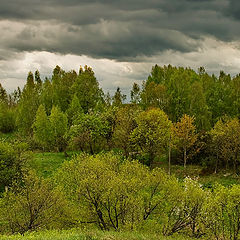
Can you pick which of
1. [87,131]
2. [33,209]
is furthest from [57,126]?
[33,209]

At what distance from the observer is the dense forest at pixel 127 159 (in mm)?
26250

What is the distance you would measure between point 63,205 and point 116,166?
719 cm

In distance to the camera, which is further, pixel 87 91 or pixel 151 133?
pixel 87 91

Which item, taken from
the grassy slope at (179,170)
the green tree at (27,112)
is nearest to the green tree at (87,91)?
the green tree at (27,112)

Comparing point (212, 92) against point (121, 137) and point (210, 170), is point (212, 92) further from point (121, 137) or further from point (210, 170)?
point (121, 137)

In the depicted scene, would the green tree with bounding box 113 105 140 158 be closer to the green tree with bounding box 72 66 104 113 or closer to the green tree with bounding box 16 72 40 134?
the green tree with bounding box 72 66 104 113

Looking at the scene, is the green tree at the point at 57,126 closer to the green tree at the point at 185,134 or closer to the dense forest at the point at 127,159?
the dense forest at the point at 127,159

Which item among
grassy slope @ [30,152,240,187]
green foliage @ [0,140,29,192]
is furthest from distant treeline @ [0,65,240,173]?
green foliage @ [0,140,29,192]

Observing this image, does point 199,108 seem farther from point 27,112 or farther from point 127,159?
point 27,112

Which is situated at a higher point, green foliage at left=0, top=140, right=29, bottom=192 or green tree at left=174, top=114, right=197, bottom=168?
green tree at left=174, top=114, right=197, bottom=168

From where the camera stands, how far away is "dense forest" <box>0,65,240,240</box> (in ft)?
86.1

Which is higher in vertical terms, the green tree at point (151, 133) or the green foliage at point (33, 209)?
the green tree at point (151, 133)

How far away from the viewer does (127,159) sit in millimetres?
33031

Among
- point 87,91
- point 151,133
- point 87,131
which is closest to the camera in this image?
point 151,133
